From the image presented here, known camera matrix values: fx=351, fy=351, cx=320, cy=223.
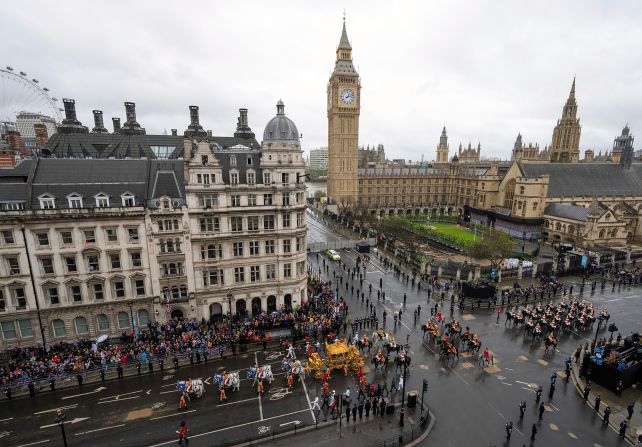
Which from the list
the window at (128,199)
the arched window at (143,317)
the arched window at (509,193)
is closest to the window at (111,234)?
the window at (128,199)

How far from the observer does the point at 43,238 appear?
34.2 meters

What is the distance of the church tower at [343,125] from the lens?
113312 mm

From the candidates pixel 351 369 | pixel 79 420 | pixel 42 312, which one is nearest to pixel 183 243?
pixel 42 312

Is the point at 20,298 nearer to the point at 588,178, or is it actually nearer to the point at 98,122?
the point at 98,122

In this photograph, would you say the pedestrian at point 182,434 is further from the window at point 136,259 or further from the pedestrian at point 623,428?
the pedestrian at point 623,428

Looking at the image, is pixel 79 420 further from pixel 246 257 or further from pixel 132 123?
pixel 132 123

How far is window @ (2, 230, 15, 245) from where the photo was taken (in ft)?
108

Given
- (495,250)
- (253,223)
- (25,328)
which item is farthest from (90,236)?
(495,250)

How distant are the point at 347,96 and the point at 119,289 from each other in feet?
315

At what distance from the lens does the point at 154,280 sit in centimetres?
3812

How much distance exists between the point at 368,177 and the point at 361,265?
6313 cm

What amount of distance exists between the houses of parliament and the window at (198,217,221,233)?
6885cm

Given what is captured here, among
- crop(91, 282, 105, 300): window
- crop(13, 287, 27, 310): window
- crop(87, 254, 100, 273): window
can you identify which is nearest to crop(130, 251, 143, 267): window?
crop(87, 254, 100, 273): window

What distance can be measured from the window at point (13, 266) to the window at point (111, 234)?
7.97 meters
